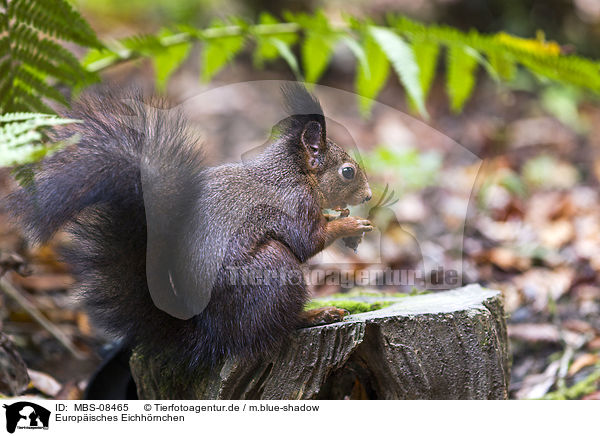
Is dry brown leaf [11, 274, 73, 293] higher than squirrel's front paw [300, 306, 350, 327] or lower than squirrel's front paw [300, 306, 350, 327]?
lower

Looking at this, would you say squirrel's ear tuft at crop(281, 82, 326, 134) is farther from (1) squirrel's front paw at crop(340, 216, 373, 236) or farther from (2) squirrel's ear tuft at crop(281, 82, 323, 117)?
(1) squirrel's front paw at crop(340, 216, 373, 236)

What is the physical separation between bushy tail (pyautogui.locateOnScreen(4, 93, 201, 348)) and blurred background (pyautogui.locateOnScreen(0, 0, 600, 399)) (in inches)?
17.1

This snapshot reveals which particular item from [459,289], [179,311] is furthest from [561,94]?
[179,311]

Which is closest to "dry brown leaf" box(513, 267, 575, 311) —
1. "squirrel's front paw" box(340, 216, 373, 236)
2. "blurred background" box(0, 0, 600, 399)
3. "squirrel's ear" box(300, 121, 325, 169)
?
"blurred background" box(0, 0, 600, 399)

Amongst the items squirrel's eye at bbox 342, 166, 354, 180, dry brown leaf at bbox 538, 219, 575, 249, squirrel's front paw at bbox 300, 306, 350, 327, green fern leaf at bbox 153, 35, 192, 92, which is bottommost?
dry brown leaf at bbox 538, 219, 575, 249

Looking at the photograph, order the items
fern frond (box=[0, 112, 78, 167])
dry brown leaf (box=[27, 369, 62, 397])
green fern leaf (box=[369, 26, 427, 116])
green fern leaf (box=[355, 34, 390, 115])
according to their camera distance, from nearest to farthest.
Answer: fern frond (box=[0, 112, 78, 167]) < dry brown leaf (box=[27, 369, 62, 397]) < green fern leaf (box=[369, 26, 427, 116]) < green fern leaf (box=[355, 34, 390, 115])

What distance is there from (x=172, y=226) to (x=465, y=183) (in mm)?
3822

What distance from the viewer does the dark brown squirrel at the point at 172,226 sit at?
1.70 meters

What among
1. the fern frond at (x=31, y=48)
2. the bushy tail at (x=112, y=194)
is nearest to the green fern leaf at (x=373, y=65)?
the fern frond at (x=31, y=48)

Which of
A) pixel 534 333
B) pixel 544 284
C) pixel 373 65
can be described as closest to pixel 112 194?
pixel 373 65

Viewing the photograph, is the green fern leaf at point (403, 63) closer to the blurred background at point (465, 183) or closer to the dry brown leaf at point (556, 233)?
the blurred background at point (465, 183)

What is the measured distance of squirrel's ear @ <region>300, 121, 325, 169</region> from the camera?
193 centimetres

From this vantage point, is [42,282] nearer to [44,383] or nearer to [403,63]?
[44,383]
